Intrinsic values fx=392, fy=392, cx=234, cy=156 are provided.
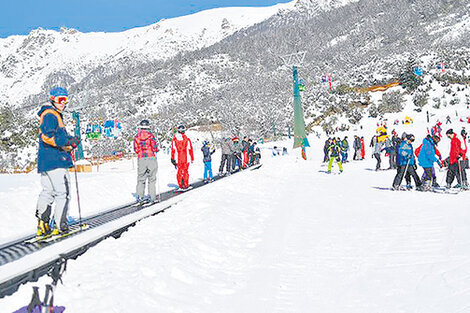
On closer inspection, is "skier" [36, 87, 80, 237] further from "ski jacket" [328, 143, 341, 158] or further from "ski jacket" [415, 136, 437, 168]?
"ski jacket" [328, 143, 341, 158]

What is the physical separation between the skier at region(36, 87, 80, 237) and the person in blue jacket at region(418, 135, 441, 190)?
835 cm

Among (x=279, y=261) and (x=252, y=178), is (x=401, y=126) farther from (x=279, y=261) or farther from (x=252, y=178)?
(x=279, y=261)

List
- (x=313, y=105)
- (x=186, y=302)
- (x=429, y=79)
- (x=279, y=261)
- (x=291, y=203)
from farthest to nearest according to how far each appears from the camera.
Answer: (x=313, y=105)
(x=429, y=79)
(x=291, y=203)
(x=279, y=261)
(x=186, y=302)

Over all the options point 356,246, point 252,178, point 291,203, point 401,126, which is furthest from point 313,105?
point 356,246

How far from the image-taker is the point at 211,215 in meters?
6.82

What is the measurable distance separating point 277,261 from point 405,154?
6840mm

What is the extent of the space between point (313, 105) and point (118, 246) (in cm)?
5646

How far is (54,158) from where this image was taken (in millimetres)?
4918

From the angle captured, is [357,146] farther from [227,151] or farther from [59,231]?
[59,231]

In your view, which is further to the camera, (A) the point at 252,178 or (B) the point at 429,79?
(B) the point at 429,79

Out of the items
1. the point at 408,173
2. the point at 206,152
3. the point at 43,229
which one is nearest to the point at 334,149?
the point at 408,173

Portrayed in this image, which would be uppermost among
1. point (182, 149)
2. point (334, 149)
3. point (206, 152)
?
point (182, 149)

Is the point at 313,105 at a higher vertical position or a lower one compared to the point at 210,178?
higher

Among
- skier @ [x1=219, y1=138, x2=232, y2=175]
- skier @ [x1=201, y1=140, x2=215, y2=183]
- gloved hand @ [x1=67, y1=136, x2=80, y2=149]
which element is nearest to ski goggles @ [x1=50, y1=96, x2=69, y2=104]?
gloved hand @ [x1=67, y1=136, x2=80, y2=149]
